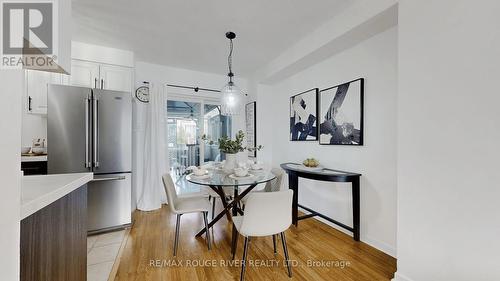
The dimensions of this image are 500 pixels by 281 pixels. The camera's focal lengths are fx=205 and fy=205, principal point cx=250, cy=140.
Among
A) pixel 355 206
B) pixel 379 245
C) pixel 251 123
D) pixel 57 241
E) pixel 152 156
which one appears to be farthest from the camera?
pixel 251 123

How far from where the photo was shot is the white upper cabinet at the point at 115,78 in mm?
→ 3008

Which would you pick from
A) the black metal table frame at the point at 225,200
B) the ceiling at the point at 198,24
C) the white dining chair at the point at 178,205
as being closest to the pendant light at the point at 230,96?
the ceiling at the point at 198,24

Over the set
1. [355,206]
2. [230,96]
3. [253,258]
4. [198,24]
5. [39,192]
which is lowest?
[253,258]

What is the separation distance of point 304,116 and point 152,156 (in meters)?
2.67

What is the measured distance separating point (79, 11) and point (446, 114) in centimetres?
→ 351

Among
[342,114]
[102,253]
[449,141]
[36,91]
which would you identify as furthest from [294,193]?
[36,91]

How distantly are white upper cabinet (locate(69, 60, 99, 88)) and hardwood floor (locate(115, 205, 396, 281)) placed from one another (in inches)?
84.9

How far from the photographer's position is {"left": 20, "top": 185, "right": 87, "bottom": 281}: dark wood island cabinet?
738 mm

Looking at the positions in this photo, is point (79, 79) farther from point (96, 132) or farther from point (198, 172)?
point (198, 172)

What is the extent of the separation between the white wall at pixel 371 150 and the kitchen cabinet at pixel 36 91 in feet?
12.2

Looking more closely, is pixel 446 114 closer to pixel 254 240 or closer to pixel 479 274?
pixel 479 274

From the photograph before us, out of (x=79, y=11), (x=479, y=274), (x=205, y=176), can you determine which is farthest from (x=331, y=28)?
(x=79, y=11)

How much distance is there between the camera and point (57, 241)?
94 cm

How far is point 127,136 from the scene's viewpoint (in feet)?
8.96
